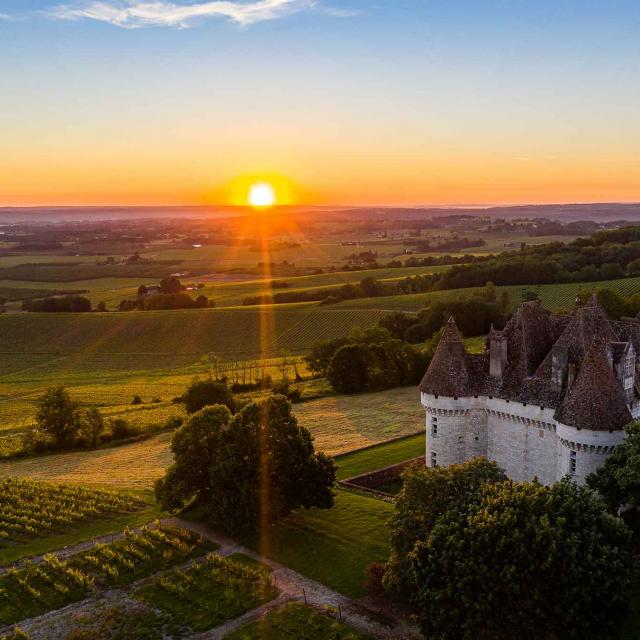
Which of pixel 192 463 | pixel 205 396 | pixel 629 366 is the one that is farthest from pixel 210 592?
pixel 205 396

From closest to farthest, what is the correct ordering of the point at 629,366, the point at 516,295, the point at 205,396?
the point at 629,366 < the point at 205,396 < the point at 516,295

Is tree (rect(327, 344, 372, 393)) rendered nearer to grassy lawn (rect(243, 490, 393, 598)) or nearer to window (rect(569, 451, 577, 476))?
grassy lawn (rect(243, 490, 393, 598))

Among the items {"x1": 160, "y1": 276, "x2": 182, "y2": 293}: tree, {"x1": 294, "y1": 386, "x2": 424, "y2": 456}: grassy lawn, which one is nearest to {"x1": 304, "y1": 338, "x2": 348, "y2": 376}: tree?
{"x1": 294, "y1": 386, "x2": 424, "y2": 456}: grassy lawn

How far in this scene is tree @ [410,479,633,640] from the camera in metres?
28.5

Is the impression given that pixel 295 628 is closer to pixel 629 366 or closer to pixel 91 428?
pixel 629 366

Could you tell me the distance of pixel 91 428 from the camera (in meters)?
77.7

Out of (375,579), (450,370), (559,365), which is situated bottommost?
(375,579)

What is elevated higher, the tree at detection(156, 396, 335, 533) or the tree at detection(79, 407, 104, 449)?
the tree at detection(156, 396, 335, 533)

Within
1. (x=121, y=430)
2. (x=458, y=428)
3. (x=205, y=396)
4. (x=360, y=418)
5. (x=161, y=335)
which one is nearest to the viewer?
(x=458, y=428)

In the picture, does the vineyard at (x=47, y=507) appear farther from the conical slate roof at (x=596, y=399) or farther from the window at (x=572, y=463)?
the conical slate roof at (x=596, y=399)

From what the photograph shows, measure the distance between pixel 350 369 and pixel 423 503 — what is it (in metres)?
56.1

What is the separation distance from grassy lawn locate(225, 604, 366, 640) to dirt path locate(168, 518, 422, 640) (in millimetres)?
631

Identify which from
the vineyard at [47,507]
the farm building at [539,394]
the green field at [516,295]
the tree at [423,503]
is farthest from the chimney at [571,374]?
the green field at [516,295]

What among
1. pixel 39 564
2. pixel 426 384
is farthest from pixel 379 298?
pixel 39 564
